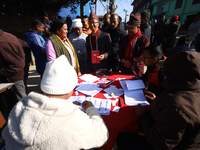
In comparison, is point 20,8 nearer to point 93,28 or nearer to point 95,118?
point 93,28

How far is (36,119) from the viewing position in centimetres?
63

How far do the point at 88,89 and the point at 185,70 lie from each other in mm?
1275

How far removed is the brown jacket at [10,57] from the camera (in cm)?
183

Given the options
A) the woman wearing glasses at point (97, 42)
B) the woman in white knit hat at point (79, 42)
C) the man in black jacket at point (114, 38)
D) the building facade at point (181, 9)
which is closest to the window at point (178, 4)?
the building facade at point (181, 9)

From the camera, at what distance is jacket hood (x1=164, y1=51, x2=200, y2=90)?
2.71ft

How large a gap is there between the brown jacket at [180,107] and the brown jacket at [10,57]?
2.44 m

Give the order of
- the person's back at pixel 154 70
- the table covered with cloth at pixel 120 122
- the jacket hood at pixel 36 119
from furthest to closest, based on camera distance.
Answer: the person's back at pixel 154 70 < the table covered with cloth at pixel 120 122 < the jacket hood at pixel 36 119

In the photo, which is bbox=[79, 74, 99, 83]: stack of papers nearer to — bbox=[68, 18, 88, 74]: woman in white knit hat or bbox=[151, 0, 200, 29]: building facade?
bbox=[68, 18, 88, 74]: woman in white knit hat

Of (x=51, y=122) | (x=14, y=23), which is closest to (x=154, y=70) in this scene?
(x=51, y=122)

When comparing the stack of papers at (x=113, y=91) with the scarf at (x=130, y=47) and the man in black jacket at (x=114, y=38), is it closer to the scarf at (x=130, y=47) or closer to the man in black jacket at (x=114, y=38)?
the scarf at (x=130, y=47)

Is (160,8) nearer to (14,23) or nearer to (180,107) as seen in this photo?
(14,23)

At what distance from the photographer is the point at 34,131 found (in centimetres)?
62

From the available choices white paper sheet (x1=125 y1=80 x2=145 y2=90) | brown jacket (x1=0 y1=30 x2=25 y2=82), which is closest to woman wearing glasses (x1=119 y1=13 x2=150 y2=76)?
white paper sheet (x1=125 y1=80 x2=145 y2=90)

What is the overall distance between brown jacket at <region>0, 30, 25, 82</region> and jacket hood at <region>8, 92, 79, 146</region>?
1676 millimetres
